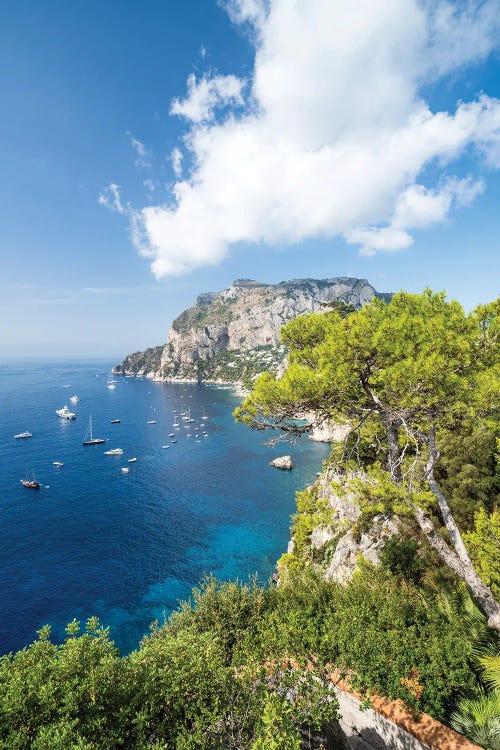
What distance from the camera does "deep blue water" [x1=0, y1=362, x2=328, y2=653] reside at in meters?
29.1

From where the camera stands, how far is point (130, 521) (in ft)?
139

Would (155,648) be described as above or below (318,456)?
above

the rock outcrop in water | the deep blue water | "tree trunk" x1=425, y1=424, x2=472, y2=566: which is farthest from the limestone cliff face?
the rock outcrop in water

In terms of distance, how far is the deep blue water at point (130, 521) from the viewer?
2908 centimetres

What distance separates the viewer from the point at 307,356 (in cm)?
1063

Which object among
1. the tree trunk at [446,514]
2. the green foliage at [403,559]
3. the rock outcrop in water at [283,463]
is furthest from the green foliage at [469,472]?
the rock outcrop in water at [283,463]

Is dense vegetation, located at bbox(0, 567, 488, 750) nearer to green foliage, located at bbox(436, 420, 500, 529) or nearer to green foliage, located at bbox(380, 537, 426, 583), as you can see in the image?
green foliage, located at bbox(380, 537, 426, 583)

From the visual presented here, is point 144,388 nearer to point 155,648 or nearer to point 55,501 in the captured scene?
point 55,501

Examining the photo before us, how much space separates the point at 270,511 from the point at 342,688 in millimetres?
37358

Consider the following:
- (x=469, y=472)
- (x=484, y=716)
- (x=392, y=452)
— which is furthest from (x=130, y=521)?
(x=484, y=716)

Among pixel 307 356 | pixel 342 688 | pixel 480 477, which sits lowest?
pixel 342 688

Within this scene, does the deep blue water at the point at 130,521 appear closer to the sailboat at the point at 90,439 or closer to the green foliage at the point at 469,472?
the sailboat at the point at 90,439

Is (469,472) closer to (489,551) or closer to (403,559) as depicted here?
(403,559)

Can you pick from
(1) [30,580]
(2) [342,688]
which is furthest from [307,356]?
(1) [30,580]
